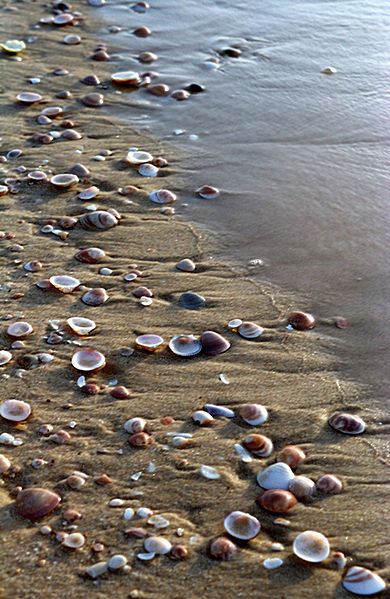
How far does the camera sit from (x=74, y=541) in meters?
2.75

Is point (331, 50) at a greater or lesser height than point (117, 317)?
greater

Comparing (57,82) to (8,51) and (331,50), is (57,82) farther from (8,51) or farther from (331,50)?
(331,50)

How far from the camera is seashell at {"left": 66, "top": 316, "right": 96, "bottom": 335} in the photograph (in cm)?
383

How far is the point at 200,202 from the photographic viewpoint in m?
5.00

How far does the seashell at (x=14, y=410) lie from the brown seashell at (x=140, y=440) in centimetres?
47

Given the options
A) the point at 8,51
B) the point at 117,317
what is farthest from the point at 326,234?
the point at 8,51

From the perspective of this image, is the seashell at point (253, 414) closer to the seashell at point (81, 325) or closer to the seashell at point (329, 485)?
the seashell at point (329, 485)

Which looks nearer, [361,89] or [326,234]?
[326,234]

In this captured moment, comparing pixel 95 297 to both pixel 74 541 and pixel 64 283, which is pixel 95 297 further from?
pixel 74 541

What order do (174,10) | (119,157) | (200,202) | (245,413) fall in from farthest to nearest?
(174,10), (119,157), (200,202), (245,413)

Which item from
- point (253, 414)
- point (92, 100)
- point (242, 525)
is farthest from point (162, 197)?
point (242, 525)

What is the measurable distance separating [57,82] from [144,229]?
94.7 inches

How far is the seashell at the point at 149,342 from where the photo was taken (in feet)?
12.2

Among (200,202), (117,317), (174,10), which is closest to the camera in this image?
(117,317)
